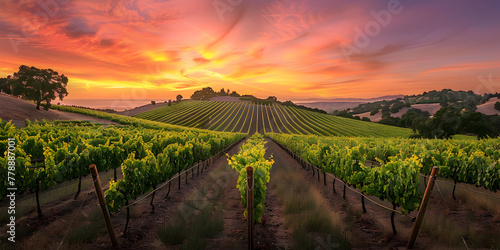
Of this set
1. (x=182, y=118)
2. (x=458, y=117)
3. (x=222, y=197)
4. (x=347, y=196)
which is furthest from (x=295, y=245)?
(x=182, y=118)

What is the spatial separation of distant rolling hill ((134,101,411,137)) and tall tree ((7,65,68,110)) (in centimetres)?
4030

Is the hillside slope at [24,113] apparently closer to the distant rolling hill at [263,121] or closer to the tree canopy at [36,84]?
the tree canopy at [36,84]

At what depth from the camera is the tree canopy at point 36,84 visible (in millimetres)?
57634

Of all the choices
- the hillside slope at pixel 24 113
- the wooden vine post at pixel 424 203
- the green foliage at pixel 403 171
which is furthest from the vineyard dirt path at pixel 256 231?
the hillside slope at pixel 24 113

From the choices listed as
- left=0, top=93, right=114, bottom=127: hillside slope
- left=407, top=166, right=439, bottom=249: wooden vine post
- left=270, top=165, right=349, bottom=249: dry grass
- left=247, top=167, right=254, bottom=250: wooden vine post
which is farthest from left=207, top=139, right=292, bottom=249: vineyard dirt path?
left=0, top=93, right=114, bottom=127: hillside slope

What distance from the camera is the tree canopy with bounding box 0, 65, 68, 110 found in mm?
57634

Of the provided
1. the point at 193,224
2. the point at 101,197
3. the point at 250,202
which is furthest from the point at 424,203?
the point at 101,197

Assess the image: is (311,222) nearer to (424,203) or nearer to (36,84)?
(424,203)

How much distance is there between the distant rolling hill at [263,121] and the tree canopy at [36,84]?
4008 centimetres

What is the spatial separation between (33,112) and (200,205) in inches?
2949

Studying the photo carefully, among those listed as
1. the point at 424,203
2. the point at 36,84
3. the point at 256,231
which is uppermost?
the point at 36,84

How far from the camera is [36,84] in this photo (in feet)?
193

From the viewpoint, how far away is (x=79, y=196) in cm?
1127

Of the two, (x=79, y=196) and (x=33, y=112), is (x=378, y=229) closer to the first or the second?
(x=79, y=196)
